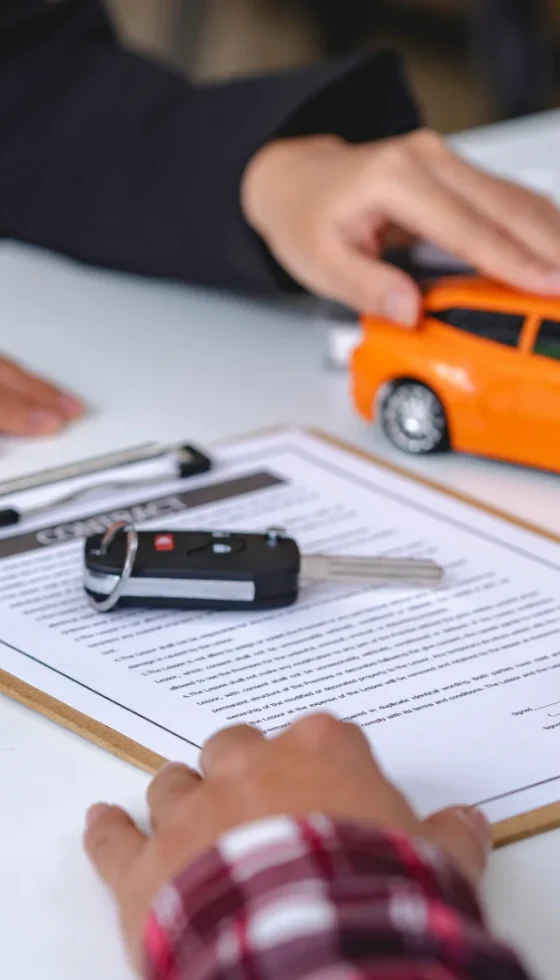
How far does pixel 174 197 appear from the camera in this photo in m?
1.00

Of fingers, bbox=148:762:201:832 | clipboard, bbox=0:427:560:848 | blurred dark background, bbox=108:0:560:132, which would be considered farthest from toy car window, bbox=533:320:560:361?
blurred dark background, bbox=108:0:560:132

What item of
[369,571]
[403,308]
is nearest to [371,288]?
[403,308]

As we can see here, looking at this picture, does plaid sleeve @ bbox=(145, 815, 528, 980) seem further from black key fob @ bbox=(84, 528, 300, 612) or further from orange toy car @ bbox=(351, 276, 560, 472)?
orange toy car @ bbox=(351, 276, 560, 472)

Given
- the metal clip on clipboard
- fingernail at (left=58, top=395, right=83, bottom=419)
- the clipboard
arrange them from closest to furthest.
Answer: the clipboard → the metal clip on clipboard → fingernail at (left=58, top=395, right=83, bottom=419)

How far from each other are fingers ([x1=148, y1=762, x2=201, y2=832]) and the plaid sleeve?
0.06m

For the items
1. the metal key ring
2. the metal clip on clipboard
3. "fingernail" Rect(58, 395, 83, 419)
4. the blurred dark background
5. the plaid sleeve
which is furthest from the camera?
the blurred dark background

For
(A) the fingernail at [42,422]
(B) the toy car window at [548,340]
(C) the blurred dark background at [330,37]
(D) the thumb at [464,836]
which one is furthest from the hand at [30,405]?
(C) the blurred dark background at [330,37]

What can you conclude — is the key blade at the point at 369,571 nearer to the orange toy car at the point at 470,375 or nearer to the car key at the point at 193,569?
→ the car key at the point at 193,569

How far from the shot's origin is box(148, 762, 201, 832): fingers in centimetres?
43

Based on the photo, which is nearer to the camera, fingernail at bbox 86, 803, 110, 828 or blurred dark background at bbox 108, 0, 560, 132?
fingernail at bbox 86, 803, 110, 828

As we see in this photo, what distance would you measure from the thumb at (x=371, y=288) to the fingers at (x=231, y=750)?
0.36m

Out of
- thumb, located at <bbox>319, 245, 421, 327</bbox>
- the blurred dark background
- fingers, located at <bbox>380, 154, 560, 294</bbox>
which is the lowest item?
the blurred dark background

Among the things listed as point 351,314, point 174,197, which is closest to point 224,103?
point 174,197

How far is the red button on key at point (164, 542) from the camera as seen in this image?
1.88 ft
